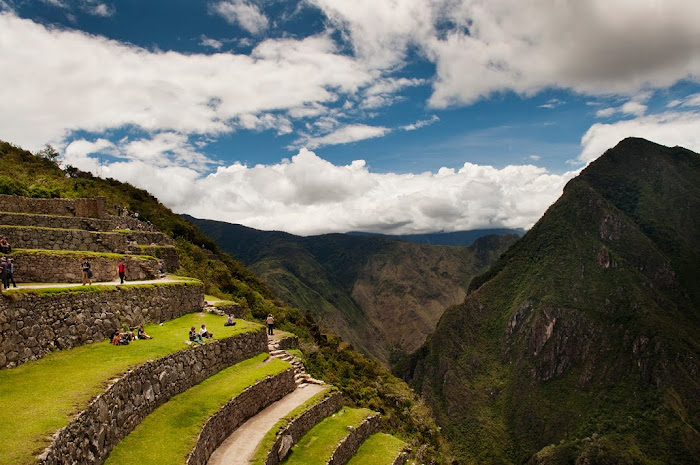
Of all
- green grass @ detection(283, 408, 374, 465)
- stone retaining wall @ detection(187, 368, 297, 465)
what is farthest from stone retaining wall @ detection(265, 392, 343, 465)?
stone retaining wall @ detection(187, 368, 297, 465)

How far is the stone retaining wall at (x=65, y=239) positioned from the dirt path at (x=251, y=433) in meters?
12.3

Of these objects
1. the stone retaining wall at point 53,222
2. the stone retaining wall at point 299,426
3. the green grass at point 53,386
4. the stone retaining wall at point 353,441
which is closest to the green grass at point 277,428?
the stone retaining wall at point 299,426

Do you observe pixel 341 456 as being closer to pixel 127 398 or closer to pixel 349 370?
pixel 127 398

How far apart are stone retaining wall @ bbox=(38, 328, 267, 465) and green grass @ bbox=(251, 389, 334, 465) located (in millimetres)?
3417

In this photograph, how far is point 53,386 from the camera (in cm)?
1078

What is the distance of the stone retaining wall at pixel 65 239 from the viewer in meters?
18.9

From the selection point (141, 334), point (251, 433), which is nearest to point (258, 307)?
point (141, 334)

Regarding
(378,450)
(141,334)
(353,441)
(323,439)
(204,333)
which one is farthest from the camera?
(378,450)

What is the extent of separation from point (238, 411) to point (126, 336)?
4.92 meters

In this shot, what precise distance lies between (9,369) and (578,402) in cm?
20354

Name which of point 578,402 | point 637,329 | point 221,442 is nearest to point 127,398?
point 221,442

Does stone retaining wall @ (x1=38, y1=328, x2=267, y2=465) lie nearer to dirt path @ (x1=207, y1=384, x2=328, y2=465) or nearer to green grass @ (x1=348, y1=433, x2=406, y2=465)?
dirt path @ (x1=207, y1=384, x2=328, y2=465)

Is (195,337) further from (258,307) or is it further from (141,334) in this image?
(258,307)

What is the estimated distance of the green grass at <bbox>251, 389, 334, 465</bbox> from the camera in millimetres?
14409
